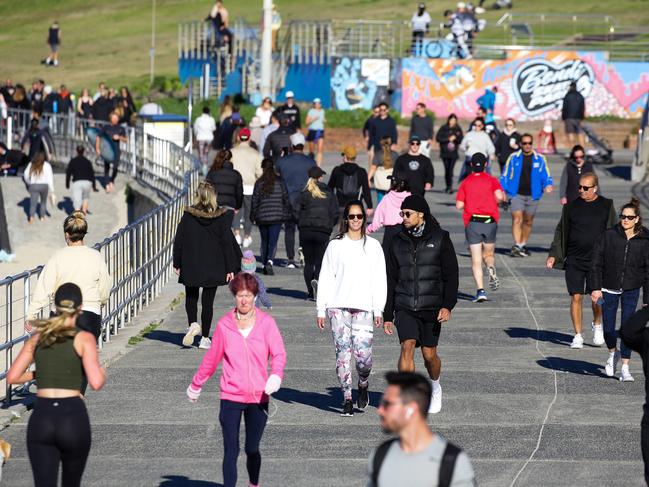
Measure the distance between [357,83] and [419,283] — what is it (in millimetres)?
33481

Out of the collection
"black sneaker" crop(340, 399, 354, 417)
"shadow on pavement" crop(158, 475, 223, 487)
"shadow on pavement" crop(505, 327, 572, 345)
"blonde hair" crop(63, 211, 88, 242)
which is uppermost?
"blonde hair" crop(63, 211, 88, 242)

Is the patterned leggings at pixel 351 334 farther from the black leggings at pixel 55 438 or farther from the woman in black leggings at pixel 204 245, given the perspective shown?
the black leggings at pixel 55 438

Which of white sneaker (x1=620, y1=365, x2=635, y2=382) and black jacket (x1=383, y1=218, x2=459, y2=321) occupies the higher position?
black jacket (x1=383, y1=218, x2=459, y2=321)

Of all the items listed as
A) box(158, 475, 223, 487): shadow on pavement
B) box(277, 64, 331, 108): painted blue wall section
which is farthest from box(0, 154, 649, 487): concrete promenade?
box(277, 64, 331, 108): painted blue wall section

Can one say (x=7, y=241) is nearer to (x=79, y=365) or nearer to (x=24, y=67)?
(x=79, y=365)

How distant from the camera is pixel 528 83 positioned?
45.8m

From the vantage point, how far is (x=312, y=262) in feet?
60.9

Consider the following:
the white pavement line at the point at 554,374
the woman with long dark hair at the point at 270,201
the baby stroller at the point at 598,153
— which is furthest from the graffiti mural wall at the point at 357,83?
the woman with long dark hair at the point at 270,201

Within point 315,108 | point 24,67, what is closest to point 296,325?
point 315,108

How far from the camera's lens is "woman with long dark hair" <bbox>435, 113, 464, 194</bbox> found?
30219 mm

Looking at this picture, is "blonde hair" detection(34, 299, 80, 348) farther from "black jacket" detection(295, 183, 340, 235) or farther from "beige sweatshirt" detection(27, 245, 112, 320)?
"black jacket" detection(295, 183, 340, 235)

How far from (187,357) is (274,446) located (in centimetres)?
385

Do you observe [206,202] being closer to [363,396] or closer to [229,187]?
[363,396]

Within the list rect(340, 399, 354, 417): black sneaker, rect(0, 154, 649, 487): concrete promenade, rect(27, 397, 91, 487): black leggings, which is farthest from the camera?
rect(340, 399, 354, 417): black sneaker
